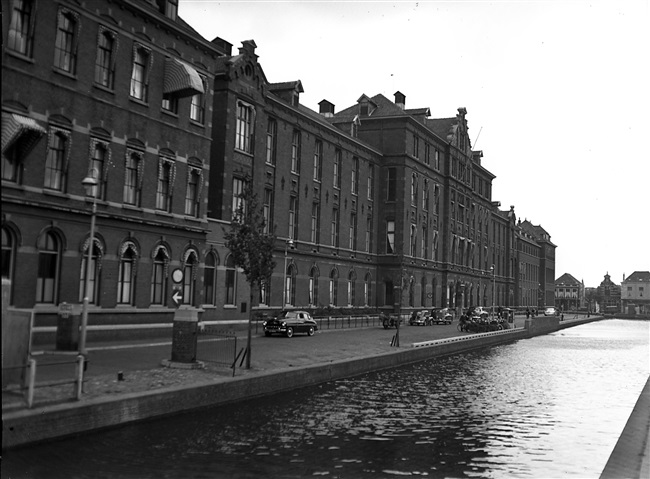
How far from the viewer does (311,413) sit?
17.5 metres

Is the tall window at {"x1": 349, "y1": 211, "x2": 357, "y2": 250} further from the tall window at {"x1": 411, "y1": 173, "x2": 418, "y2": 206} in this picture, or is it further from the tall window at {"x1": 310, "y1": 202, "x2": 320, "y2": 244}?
the tall window at {"x1": 411, "y1": 173, "x2": 418, "y2": 206}

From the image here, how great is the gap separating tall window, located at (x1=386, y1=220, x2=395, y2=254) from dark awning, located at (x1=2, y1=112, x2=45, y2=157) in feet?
145

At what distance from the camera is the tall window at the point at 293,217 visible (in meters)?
48.7

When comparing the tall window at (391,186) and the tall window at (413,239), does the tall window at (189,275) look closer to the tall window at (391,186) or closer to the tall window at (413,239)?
the tall window at (391,186)

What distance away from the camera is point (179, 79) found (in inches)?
1227

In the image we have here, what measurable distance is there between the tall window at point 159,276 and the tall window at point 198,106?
767 cm

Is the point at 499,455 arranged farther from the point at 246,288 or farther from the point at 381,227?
the point at 381,227

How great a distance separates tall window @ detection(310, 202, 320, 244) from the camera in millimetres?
51969

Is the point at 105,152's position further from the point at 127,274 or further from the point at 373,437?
the point at 373,437

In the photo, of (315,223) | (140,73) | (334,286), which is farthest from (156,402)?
(334,286)

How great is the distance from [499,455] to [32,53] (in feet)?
71.5

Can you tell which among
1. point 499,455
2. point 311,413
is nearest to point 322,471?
point 499,455

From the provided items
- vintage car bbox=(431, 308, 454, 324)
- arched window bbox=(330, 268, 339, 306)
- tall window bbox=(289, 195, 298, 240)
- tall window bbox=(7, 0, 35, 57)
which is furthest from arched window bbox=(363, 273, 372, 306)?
tall window bbox=(7, 0, 35, 57)

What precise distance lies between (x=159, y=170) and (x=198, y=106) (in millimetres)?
5106
